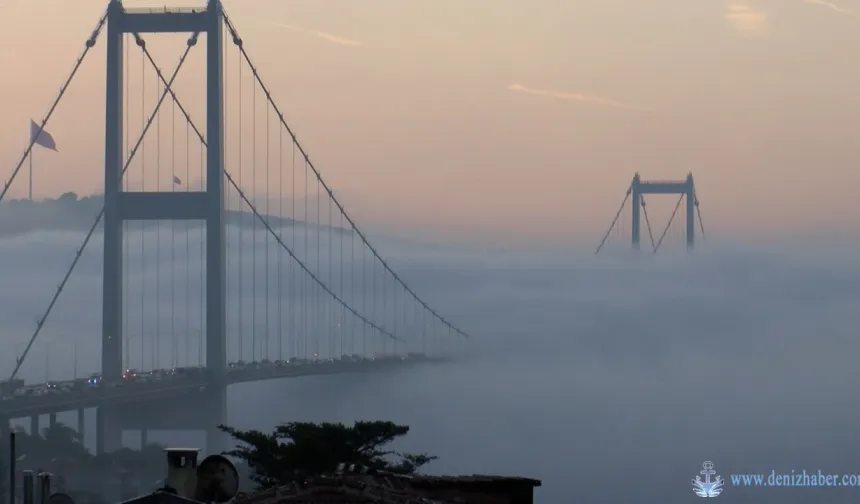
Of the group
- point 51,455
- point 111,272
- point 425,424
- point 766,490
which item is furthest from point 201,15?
point 766,490

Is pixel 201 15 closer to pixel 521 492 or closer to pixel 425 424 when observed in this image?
pixel 425 424

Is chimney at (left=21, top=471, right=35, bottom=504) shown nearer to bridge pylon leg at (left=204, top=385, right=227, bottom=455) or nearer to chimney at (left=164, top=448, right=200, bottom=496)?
chimney at (left=164, top=448, right=200, bottom=496)

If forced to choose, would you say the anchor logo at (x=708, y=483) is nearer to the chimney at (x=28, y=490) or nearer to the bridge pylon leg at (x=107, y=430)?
the bridge pylon leg at (x=107, y=430)

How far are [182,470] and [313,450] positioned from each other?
17.8m

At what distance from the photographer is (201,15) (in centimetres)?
6181

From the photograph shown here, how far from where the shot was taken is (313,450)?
3369cm

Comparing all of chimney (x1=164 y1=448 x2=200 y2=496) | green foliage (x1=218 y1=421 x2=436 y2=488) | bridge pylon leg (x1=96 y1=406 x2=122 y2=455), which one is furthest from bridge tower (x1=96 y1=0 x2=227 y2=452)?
chimney (x1=164 y1=448 x2=200 y2=496)

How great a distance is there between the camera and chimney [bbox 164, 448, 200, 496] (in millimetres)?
15781

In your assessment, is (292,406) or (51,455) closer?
(51,455)

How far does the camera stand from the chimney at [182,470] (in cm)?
1578

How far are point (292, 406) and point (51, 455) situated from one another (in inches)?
451

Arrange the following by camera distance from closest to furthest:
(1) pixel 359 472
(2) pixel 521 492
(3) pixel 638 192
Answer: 1. (2) pixel 521 492
2. (1) pixel 359 472
3. (3) pixel 638 192

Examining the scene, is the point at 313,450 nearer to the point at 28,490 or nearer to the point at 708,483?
the point at 28,490

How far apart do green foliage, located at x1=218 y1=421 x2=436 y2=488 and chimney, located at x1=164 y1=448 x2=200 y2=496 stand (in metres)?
15.2
